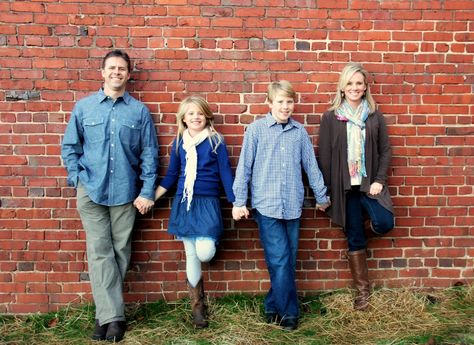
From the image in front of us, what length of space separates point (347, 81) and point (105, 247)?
245 cm

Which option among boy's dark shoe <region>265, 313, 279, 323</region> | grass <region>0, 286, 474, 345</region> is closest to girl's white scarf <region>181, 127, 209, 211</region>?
grass <region>0, 286, 474, 345</region>

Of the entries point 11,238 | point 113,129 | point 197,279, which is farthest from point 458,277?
point 11,238

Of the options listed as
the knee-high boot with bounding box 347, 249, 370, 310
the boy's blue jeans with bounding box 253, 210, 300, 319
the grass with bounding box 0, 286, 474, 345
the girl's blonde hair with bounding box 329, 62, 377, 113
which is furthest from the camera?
the knee-high boot with bounding box 347, 249, 370, 310

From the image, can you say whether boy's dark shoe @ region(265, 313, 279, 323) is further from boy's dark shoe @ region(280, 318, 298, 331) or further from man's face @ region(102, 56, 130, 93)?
man's face @ region(102, 56, 130, 93)

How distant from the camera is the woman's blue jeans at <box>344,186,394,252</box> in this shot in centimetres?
412

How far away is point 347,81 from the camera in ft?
13.3

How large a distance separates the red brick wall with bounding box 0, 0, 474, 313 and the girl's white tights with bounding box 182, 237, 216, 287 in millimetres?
386

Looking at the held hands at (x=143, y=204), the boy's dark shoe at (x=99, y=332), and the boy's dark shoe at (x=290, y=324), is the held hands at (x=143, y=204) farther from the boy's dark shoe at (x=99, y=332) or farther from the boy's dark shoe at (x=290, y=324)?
the boy's dark shoe at (x=290, y=324)

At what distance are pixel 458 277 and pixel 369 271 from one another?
0.86 metres

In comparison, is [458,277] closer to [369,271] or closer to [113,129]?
[369,271]

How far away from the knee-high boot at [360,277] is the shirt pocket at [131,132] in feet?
6.92

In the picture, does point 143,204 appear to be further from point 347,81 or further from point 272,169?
point 347,81

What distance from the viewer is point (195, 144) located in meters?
3.93

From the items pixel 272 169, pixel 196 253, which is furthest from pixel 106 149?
pixel 272 169
